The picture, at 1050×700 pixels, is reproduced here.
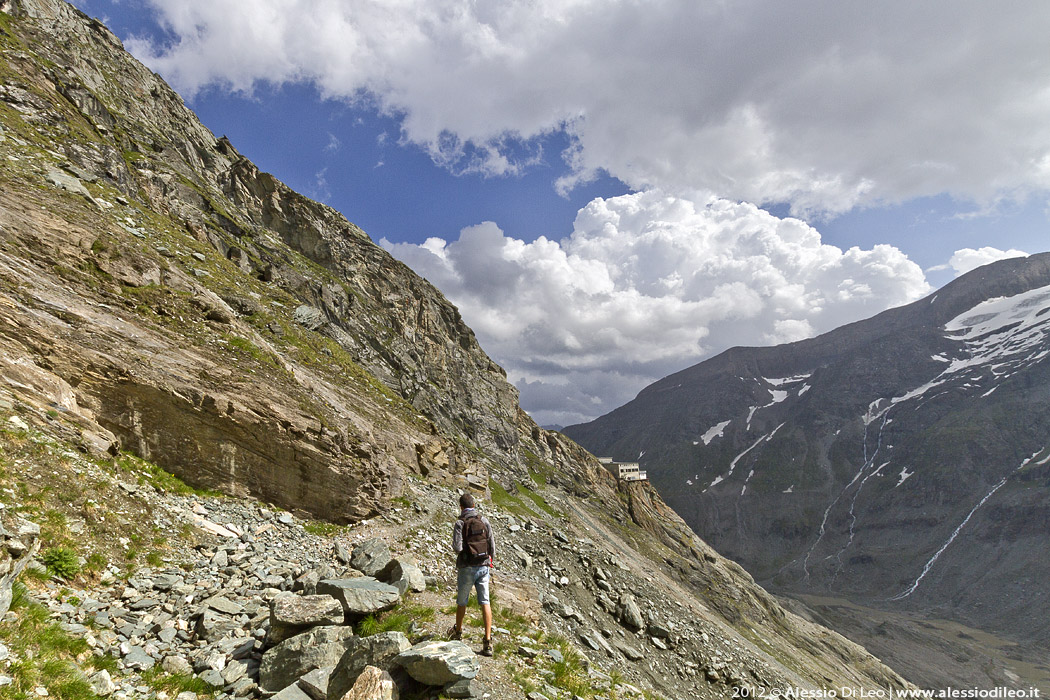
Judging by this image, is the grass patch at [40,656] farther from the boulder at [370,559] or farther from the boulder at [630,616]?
the boulder at [630,616]

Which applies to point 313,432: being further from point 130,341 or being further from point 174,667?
point 174,667

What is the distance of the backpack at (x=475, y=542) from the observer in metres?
11.7

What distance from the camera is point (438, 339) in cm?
8975

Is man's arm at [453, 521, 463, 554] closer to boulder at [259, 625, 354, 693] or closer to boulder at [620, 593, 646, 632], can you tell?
boulder at [259, 625, 354, 693]

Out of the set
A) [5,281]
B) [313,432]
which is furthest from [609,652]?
[5,281]

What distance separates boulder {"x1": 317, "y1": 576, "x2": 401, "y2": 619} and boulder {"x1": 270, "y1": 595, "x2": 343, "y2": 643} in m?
0.30

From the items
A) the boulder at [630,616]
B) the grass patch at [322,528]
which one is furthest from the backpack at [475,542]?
the boulder at [630,616]

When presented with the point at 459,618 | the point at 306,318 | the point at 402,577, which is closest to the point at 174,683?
the point at 402,577

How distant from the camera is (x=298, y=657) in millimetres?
9875

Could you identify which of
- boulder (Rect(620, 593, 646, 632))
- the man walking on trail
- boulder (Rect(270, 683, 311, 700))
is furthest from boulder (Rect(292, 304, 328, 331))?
boulder (Rect(270, 683, 311, 700))

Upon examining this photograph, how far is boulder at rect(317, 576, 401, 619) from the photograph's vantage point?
11.7 metres

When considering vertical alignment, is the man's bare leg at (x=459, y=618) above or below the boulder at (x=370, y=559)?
below

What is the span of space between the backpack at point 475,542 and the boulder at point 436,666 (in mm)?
2792

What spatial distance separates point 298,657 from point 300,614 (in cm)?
127
